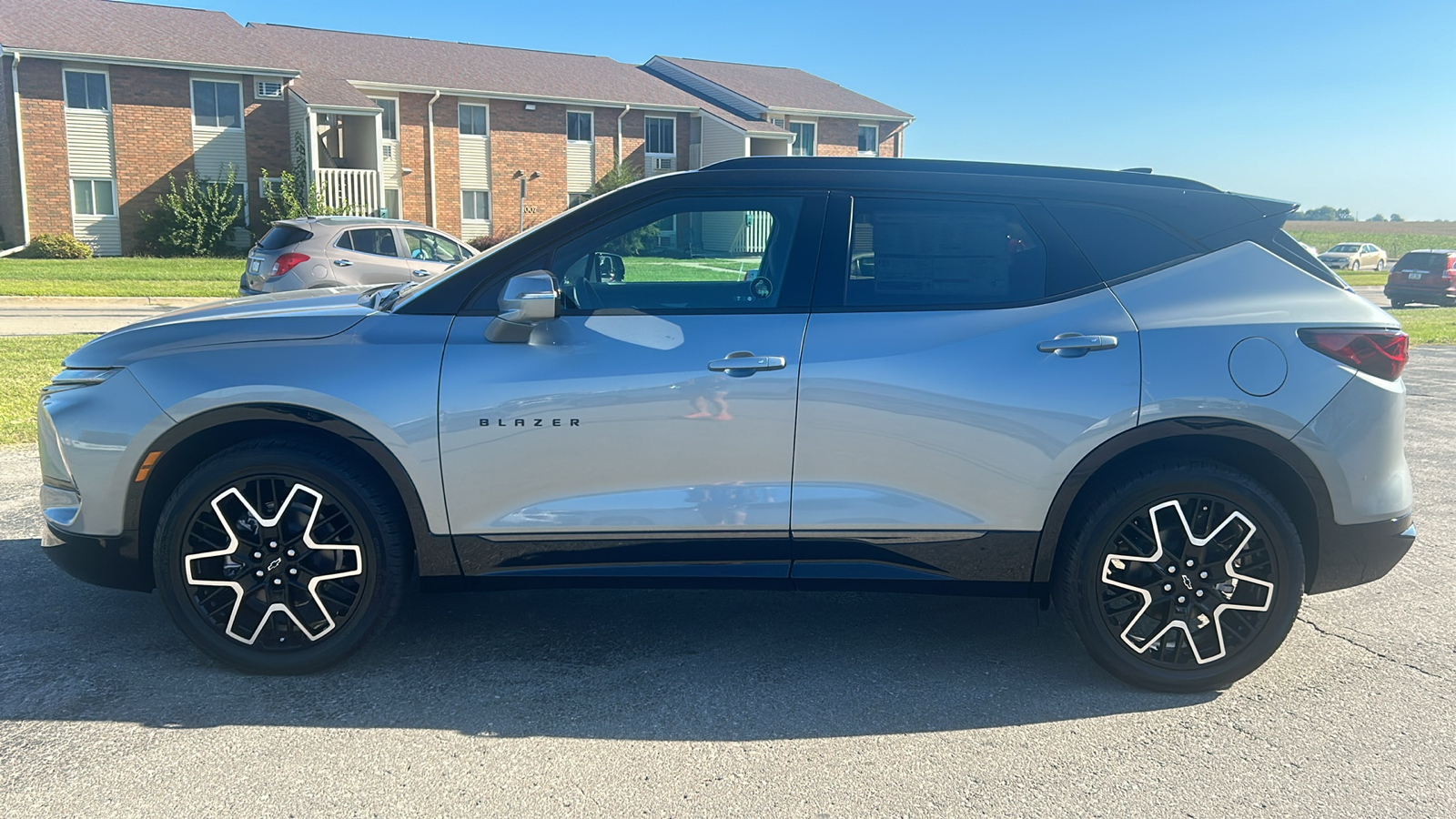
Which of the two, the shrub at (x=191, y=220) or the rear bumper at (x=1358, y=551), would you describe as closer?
the rear bumper at (x=1358, y=551)

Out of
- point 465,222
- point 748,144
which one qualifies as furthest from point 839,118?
point 465,222

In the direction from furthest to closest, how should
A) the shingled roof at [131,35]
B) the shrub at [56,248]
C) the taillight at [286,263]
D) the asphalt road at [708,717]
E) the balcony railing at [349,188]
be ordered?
the balcony railing at [349,188], the shingled roof at [131,35], the shrub at [56,248], the taillight at [286,263], the asphalt road at [708,717]

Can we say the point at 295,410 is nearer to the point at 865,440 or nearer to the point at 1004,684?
the point at 865,440

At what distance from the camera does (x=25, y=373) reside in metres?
10.4

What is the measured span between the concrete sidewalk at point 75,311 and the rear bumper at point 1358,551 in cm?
1365

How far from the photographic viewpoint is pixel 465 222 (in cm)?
3997

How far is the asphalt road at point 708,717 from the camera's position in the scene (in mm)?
3100

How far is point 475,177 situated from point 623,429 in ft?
125

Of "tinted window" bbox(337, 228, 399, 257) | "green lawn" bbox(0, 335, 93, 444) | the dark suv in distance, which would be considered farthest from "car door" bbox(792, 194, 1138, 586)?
the dark suv in distance

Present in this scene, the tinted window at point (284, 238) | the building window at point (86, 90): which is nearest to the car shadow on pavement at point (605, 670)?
the tinted window at point (284, 238)

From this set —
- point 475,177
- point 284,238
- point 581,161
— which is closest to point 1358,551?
point 284,238

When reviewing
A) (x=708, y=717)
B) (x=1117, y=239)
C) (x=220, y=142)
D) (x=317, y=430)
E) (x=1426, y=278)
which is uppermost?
(x=220, y=142)

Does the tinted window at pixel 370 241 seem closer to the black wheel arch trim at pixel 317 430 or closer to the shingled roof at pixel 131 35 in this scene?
the black wheel arch trim at pixel 317 430

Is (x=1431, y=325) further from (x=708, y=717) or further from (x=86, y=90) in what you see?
(x=86, y=90)
